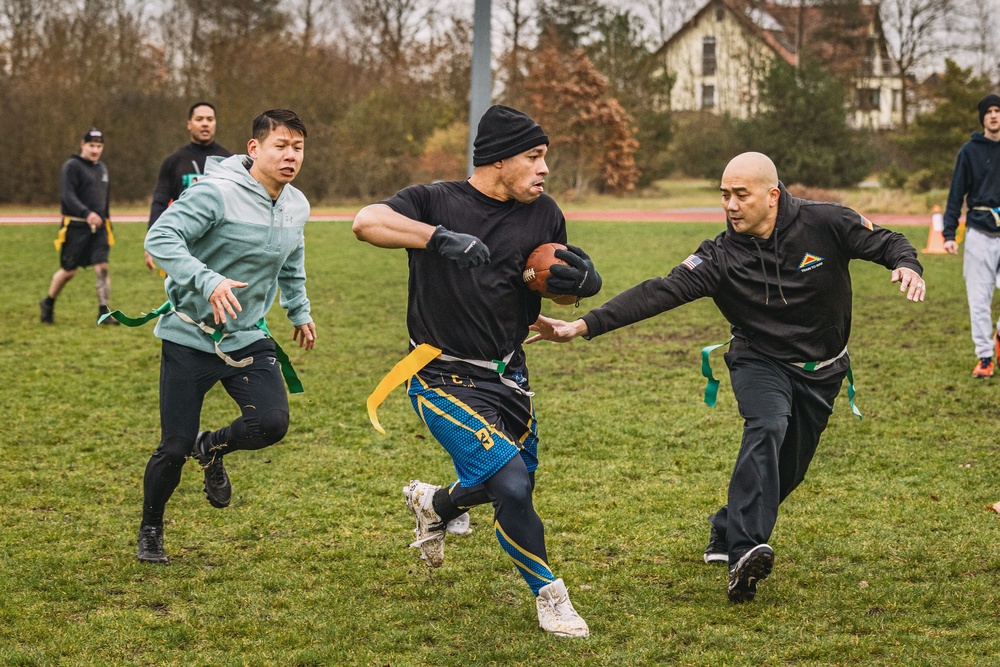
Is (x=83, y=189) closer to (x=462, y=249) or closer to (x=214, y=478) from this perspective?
(x=214, y=478)

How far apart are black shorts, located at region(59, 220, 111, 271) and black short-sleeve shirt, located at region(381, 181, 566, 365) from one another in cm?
954

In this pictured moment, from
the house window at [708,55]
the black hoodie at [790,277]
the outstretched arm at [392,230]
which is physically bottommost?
the black hoodie at [790,277]

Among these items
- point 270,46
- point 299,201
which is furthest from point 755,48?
point 299,201

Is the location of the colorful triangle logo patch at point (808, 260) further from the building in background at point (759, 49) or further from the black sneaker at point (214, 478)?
the building in background at point (759, 49)

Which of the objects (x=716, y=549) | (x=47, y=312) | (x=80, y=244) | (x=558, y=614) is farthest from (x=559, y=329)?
(x=47, y=312)

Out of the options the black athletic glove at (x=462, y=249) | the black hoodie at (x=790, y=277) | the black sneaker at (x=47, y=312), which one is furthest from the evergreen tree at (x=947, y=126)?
the black athletic glove at (x=462, y=249)

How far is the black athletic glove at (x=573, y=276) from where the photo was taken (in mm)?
4488

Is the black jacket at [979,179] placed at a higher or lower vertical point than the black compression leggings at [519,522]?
higher

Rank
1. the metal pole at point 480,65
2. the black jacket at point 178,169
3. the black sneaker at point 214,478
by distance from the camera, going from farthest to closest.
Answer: the metal pole at point 480,65 < the black jacket at point 178,169 < the black sneaker at point 214,478

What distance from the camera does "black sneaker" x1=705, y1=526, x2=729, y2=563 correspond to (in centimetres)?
536

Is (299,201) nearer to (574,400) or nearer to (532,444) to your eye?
(532,444)

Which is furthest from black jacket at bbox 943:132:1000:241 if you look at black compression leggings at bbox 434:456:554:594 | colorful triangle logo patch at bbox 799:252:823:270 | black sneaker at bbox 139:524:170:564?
black sneaker at bbox 139:524:170:564

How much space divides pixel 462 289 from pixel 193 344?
59.2 inches

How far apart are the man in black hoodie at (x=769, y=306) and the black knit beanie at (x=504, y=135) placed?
2.48 ft
